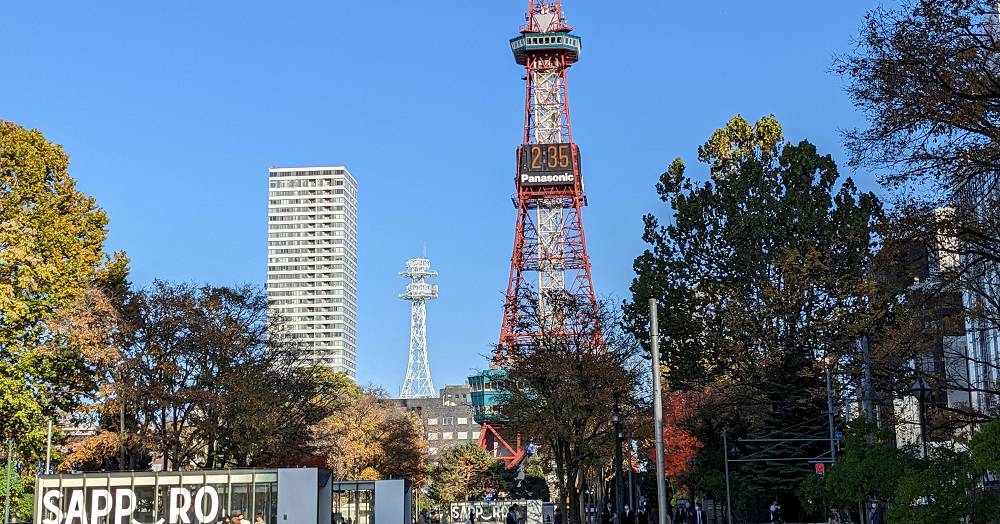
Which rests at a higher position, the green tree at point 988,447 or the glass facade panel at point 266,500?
the green tree at point 988,447

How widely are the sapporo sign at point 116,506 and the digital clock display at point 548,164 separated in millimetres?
64088

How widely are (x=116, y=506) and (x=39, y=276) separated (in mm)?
10189

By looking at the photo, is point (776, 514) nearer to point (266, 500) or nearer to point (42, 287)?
point (266, 500)

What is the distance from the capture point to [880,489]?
27.3 m

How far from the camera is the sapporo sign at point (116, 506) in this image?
34.9m

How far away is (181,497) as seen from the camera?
36.0 metres

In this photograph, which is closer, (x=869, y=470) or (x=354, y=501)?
(x=869, y=470)

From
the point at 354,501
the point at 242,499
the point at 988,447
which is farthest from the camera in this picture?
the point at 354,501

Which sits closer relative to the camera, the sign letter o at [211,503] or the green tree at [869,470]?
the green tree at [869,470]

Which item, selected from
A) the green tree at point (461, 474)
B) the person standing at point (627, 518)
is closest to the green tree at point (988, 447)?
the person standing at point (627, 518)

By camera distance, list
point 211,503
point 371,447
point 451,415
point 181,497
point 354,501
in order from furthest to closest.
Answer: point 451,415
point 371,447
point 354,501
point 211,503
point 181,497

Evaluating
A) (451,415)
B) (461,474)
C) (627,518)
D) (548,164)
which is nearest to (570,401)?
(627,518)

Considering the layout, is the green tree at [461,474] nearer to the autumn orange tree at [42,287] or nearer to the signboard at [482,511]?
the signboard at [482,511]

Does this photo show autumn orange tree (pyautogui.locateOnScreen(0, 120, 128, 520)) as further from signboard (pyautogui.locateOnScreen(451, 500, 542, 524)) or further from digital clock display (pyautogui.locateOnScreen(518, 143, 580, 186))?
digital clock display (pyautogui.locateOnScreen(518, 143, 580, 186))
